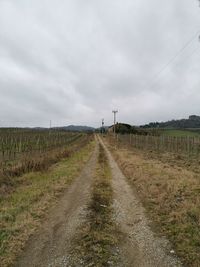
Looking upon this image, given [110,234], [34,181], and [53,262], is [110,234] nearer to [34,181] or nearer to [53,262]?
[53,262]

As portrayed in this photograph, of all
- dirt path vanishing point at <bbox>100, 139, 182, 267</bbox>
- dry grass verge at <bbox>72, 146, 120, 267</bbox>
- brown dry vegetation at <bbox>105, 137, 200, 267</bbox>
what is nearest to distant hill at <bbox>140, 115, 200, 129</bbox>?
brown dry vegetation at <bbox>105, 137, 200, 267</bbox>

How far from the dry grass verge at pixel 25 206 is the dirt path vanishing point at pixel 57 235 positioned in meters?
0.26

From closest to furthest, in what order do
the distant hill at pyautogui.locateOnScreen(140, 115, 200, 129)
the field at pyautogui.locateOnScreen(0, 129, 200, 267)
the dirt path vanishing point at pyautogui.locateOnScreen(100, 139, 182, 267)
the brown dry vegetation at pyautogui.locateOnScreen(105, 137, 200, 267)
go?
the dirt path vanishing point at pyautogui.locateOnScreen(100, 139, 182, 267) → the field at pyautogui.locateOnScreen(0, 129, 200, 267) → the brown dry vegetation at pyautogui.locateOnScreen(105, 137, 200, 267) → the distant hill at pyautogui.locateOnScreen(140, 115, 200, 129)

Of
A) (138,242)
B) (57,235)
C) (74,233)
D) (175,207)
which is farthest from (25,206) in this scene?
(175,207)

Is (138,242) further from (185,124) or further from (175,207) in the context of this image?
(185,124)

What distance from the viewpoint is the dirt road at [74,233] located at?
5762mm

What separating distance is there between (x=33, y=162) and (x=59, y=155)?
278 inches

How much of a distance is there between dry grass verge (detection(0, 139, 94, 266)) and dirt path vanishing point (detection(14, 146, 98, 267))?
260mm

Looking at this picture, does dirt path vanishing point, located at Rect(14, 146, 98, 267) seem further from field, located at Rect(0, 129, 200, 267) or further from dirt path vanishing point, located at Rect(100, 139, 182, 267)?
dirt path vanishing point, located at Rect(100, 139, 182, 267)

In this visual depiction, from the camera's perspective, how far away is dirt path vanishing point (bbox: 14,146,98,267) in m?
5.84

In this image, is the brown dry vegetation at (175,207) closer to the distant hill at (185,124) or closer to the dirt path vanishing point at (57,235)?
the dirt path vanishing point at (57,235)

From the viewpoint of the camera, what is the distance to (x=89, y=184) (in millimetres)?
14016

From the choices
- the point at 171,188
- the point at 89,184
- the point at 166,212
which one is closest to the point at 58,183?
the point at 89,184

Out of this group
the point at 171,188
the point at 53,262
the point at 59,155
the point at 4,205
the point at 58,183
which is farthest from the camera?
the point at 59,155
